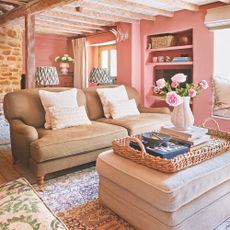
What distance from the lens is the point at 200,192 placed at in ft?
5.64

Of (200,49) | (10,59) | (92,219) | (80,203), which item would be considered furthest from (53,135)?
(10,59)

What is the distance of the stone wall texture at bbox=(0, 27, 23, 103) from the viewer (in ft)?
19.6

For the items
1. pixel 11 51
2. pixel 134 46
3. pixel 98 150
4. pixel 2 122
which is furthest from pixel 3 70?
pixel 98 150

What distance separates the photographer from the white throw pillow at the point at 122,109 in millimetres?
3604

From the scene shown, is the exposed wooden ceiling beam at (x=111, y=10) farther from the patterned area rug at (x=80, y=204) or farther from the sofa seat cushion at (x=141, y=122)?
the patterned area rug at (x=80, y=204)

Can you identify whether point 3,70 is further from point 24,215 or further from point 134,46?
point 24,215

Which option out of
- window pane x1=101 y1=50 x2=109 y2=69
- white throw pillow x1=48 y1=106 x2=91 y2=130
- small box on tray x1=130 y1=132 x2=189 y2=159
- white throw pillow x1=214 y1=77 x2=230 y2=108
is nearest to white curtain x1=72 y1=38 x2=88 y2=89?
window pane x1=101 y1=50 x2=109 y2=69

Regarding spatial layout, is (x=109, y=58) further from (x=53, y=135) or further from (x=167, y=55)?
(x=53, y=135)

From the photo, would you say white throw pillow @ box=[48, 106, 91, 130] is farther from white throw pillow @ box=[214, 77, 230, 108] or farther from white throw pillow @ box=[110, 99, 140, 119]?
white throw pillow @ box=[214, 77, 230, 108]

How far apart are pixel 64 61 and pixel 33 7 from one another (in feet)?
11.5

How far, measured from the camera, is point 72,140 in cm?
266

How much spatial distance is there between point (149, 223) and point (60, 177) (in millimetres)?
1331

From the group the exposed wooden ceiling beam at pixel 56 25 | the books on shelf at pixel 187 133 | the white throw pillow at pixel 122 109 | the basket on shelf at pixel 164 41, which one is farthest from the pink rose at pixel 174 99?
the exposed wooden ceiling beam at pixel 56 25

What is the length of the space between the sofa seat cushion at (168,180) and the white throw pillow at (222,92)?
206cm
